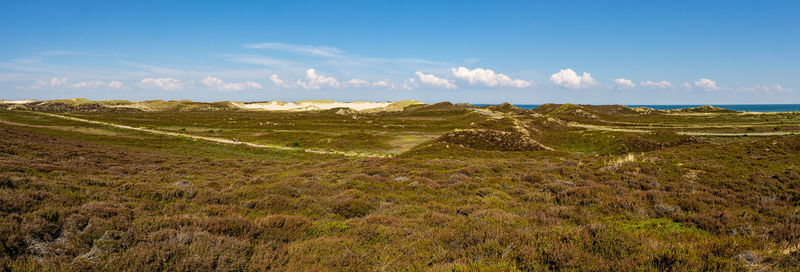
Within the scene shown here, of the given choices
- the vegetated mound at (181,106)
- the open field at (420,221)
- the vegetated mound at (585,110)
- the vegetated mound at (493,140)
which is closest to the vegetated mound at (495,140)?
the vegetated mound at (493,140)

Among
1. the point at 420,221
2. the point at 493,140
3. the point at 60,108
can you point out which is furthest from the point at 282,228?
the point at 60,108

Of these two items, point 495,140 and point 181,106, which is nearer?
point 495,140

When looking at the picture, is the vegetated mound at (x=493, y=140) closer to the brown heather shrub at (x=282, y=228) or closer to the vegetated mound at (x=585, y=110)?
the brown heather shrub at (x=282, y=228)

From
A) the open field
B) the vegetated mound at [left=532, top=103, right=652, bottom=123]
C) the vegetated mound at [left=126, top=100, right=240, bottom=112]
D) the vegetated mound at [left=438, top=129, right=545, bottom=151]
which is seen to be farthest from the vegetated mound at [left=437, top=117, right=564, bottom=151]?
the vegetated mound at [left=126, top=100, right=240, bottom=112]

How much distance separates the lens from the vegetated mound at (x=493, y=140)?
34.6m

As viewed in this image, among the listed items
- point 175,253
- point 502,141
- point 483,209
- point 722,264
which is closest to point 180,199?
point 175,253

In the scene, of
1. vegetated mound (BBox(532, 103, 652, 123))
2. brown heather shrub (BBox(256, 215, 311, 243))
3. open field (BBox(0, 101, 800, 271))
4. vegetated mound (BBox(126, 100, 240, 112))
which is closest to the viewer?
open field (BBox(0, 101, 800, 271))

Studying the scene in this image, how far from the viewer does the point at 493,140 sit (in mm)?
36750

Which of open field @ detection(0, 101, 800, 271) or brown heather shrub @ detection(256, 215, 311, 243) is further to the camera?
brown heather shrub @ detection(256, 215, 311, 243)

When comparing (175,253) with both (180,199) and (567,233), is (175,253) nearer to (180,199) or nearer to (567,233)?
(180,199)

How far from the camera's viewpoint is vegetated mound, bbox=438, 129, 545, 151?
34594mm

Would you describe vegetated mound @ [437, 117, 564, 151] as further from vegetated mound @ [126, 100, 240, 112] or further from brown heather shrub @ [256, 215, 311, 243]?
vegetated mound @ [126, 100, 240, 112]

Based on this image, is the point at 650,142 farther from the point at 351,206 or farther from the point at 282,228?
the point at 282,228

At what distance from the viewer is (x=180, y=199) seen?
10.1 metres
